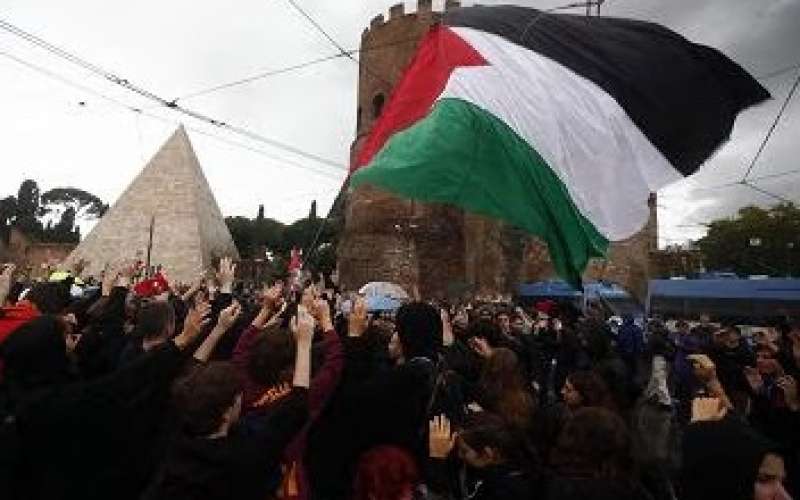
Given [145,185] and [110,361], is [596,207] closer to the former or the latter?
[110,361]

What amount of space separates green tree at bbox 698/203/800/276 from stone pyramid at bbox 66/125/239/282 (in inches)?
1348

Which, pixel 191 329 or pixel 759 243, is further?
pixel 759 243

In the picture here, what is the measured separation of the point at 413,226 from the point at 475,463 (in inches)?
1171

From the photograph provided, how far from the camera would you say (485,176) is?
5562mm

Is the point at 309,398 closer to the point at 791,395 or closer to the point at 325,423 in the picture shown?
the point at 325,423

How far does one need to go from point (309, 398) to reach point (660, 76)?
13.3ft

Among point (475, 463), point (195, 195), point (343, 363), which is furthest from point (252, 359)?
point (195, 195)

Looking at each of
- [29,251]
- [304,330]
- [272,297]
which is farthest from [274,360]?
[29,251]

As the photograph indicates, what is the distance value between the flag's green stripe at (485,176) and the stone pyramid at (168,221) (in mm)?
40005

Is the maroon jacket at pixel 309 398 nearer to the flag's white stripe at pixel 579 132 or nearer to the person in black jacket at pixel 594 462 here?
the person in black jacket at pixel 594 462

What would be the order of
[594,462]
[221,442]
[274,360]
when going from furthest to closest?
[274,360] → [594,462] → [221,442]

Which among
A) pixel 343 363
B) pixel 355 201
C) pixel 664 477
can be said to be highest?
pixel 355 201

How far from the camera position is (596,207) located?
5195 millimetres

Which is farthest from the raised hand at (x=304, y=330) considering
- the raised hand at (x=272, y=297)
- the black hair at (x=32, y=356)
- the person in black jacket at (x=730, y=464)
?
the person in black jacket at (x=730, y=464)
